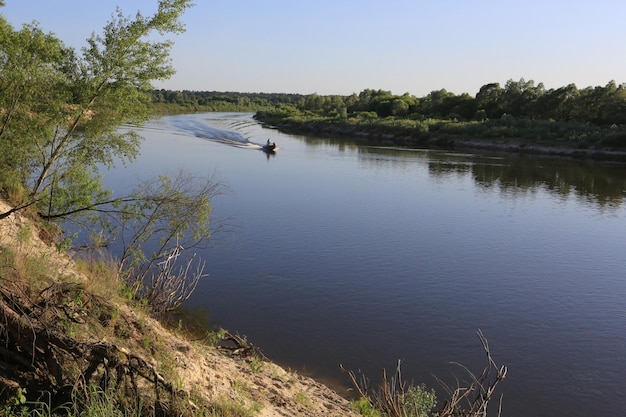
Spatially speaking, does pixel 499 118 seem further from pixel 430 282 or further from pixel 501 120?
pixel 430 282

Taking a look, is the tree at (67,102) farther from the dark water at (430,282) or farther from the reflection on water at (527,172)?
the reflection on water at (527,172)

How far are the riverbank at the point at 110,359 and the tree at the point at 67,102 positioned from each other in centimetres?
263

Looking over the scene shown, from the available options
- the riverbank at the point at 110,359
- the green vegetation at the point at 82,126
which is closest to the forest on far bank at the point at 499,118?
the green vegetation at the point at 82,126

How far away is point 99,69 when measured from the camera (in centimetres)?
1223

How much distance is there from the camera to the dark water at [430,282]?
11484mm

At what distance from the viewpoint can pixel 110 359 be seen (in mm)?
5879

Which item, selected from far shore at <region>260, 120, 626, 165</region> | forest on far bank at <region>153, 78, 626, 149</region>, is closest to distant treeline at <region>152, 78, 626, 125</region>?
forest on far bank at <region>153, 78, 626, 149</region>

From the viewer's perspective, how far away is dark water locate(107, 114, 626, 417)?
1148 centimetres

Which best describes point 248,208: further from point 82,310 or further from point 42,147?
point 82,310

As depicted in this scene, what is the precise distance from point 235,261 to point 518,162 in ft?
129

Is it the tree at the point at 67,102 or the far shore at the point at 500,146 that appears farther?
the far shore at the point at 500,146

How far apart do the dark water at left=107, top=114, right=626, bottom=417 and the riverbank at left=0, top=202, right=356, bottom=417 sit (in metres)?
2.10

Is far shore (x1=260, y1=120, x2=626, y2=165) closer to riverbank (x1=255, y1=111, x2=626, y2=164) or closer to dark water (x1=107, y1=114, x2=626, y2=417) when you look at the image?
riverbank (x1=255, y1=111, x2=626, y2=164)

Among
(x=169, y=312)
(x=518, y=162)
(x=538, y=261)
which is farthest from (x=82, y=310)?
(x=518, y=162)
